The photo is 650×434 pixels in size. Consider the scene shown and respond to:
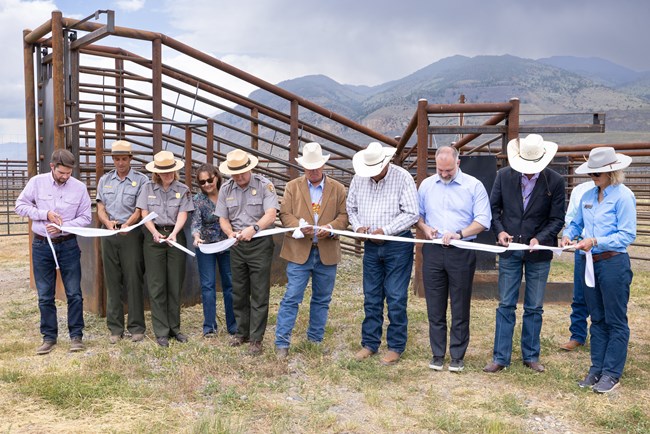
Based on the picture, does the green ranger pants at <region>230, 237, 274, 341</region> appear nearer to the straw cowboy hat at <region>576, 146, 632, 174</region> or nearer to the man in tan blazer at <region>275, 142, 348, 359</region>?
the man in tan blazer at <region>275, 142, 348, 359</region>

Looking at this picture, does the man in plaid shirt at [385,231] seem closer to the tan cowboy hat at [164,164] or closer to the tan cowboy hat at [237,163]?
the tan cowboy hat at [237,163]

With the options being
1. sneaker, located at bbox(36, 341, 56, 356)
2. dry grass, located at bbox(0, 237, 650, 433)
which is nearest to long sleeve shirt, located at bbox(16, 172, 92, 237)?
sneaker, located at bbox(36, 341, 56, 356)

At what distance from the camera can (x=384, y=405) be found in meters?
4.07

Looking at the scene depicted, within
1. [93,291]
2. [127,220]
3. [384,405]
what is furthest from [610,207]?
[93,291]

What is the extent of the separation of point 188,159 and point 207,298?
1.69 metres

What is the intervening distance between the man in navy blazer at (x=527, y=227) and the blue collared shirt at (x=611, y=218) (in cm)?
25

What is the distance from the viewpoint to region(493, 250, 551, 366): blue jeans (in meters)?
4.69

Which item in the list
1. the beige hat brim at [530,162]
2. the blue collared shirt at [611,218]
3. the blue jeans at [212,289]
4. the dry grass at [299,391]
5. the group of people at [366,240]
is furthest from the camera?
the blue jeans at [212,289]

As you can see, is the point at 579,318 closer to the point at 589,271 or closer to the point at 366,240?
the point at 589,271

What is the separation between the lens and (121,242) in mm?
5492

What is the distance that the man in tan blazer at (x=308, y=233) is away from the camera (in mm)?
5121

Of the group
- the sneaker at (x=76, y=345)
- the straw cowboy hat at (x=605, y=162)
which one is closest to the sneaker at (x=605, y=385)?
the straw cowboy hat at (x=605, y=162)

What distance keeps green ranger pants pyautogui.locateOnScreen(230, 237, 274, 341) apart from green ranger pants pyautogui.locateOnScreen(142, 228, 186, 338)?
597 mm

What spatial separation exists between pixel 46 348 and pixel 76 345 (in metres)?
0.25
